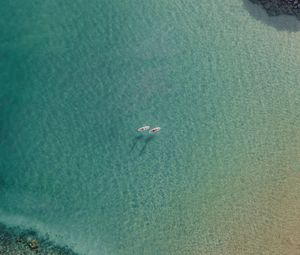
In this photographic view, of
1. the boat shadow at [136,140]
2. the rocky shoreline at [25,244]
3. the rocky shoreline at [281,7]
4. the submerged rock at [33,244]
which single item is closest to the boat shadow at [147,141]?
the boat shadow at [136,140]

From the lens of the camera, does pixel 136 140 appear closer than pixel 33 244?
No

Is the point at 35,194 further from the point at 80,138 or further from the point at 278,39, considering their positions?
the point at 278,39

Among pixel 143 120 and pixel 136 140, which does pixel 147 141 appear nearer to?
pixel 136 140

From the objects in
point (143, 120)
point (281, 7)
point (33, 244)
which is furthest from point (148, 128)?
point (281, 7)

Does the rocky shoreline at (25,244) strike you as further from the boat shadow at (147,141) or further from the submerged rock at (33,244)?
the boat shadow at (147,141)

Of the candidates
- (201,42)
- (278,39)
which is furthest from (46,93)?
(278,39)

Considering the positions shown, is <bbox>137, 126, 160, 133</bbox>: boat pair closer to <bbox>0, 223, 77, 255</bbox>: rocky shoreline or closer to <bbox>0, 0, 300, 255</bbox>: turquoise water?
<bbox>0, 0, 300, 255</bbox>: turquoise water

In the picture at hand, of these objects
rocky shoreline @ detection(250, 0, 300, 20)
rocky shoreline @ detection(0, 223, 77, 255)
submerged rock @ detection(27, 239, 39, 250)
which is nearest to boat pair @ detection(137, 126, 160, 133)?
rocky shoreline @ detection(0, 223, 77, 255)
